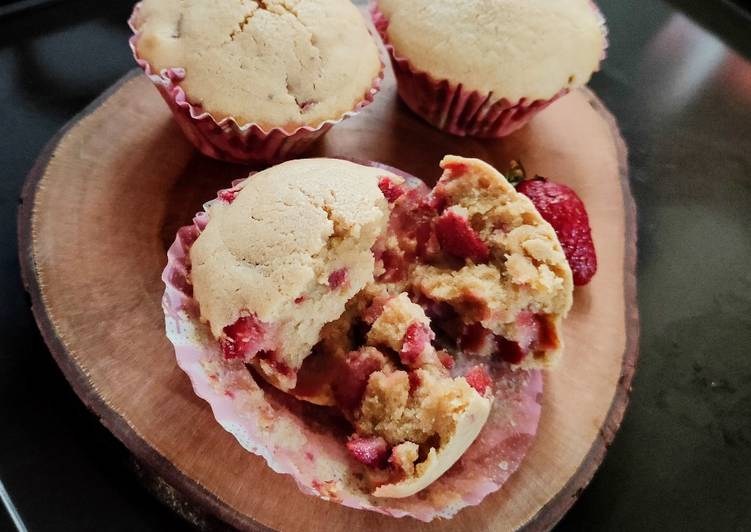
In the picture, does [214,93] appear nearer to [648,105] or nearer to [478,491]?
[478,491]

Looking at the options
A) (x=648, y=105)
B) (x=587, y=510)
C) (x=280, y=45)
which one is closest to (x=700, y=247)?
(x=648, y=105)

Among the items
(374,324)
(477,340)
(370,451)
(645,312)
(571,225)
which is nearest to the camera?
(370,451)

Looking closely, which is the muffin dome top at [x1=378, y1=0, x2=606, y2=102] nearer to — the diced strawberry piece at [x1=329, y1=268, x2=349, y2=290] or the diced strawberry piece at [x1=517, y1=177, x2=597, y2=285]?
the diced strawberry piece at [x1=517, y1=177, x2=597, y2=285]

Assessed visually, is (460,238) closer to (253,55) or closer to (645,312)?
(253,55)

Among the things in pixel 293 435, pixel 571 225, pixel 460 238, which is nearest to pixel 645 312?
pixel 571 225

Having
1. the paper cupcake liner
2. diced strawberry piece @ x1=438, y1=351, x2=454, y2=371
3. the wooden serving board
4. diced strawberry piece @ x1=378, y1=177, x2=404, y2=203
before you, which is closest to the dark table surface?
the wooden serving board

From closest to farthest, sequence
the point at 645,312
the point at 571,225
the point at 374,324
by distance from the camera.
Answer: the point at 374,324
the point at 571,225
the point at 645,312
